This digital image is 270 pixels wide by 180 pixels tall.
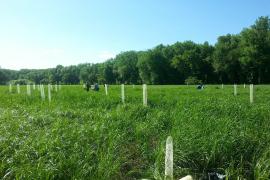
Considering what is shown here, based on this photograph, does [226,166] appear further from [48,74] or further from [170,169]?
[48,74]

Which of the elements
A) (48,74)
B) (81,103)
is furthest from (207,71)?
(48,74)

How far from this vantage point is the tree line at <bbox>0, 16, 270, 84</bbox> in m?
67.6

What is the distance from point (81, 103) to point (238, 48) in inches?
2593

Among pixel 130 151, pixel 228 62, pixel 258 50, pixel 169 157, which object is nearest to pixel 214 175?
pixel 169 157

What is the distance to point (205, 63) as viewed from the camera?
83.0 m

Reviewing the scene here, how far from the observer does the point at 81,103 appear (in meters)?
13.2

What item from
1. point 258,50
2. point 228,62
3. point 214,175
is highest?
point 258,50

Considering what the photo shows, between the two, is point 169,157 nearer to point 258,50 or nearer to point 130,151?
point 130,151

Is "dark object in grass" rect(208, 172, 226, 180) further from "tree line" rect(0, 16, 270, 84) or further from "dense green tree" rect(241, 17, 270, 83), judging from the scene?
"dense green tree" rect(241, 17, 270, 83)

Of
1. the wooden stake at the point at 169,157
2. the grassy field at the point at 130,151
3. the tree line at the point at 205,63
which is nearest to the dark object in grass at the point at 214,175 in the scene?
the grassy field at the point at 130,151

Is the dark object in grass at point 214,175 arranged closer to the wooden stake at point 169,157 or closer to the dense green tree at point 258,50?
the wooden stake at point 169,157

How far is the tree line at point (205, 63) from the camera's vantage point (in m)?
67.6

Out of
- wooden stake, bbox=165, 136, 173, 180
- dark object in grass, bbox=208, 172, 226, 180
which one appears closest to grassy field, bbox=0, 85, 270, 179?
dark object in grass, bbox=208, 172, 226, 180

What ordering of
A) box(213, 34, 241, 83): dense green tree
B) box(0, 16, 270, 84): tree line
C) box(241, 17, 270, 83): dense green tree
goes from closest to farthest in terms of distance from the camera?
box(241, 17, 270, 83): dense green tree
box(0, 16, 270, 84): tree line
box(213, 34, 241, 83): dense green tree
